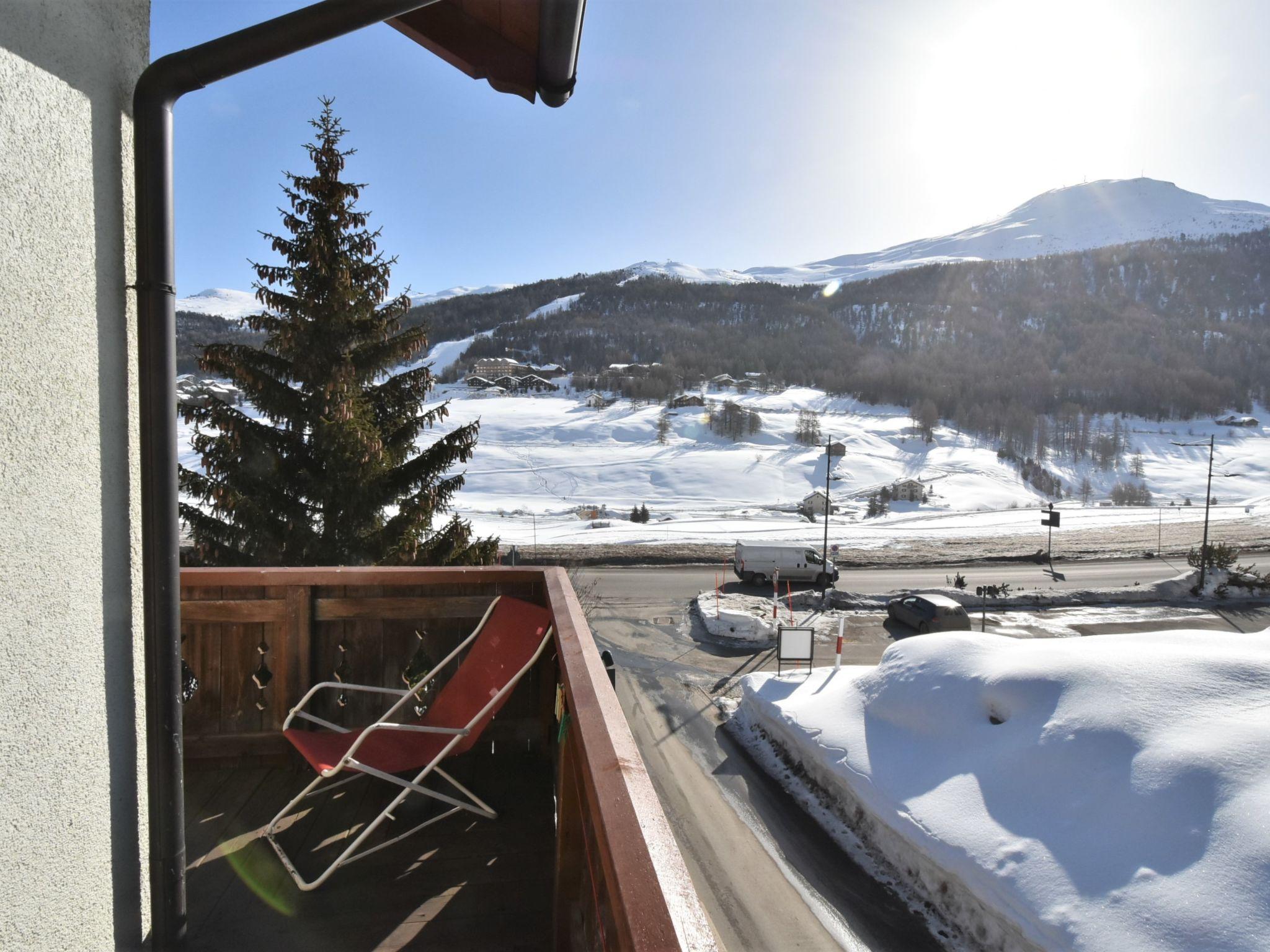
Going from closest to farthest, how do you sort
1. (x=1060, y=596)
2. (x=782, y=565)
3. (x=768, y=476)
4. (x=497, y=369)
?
(x=1060, y=596) < (x=782, y=565) < (x=768, y=476) < (x=497, y=369)

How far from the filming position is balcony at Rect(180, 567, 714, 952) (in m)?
1.28

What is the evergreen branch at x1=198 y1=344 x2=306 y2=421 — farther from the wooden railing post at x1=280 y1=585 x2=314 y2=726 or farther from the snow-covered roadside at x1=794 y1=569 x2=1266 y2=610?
the snow-covered roadside at x1=794 y1=569 x2=1266 y2=610

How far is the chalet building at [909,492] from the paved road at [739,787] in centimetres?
2639

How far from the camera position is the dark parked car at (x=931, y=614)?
14.7 m

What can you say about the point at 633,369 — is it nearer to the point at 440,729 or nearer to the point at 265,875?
the point at 440,729

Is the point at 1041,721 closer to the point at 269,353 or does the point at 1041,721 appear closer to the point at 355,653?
the point at 355,653

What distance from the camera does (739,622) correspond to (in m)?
14.6

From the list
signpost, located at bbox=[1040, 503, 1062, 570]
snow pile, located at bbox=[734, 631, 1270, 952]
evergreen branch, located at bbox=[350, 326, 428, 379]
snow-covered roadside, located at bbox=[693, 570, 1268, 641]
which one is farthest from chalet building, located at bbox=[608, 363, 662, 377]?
snow pile, located at bbox=[734, 631, 1270, 952]

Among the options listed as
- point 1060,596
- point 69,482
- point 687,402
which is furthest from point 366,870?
point 687,402

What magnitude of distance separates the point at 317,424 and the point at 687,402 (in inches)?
2717

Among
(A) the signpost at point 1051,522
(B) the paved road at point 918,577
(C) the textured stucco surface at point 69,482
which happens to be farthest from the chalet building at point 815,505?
(C) the textured stucco surface at point 69,482

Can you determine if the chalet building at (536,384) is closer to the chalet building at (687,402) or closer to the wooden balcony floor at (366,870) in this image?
the chalet building at (687,402)

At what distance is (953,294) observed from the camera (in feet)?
424

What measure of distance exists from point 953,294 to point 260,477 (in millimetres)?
142459
